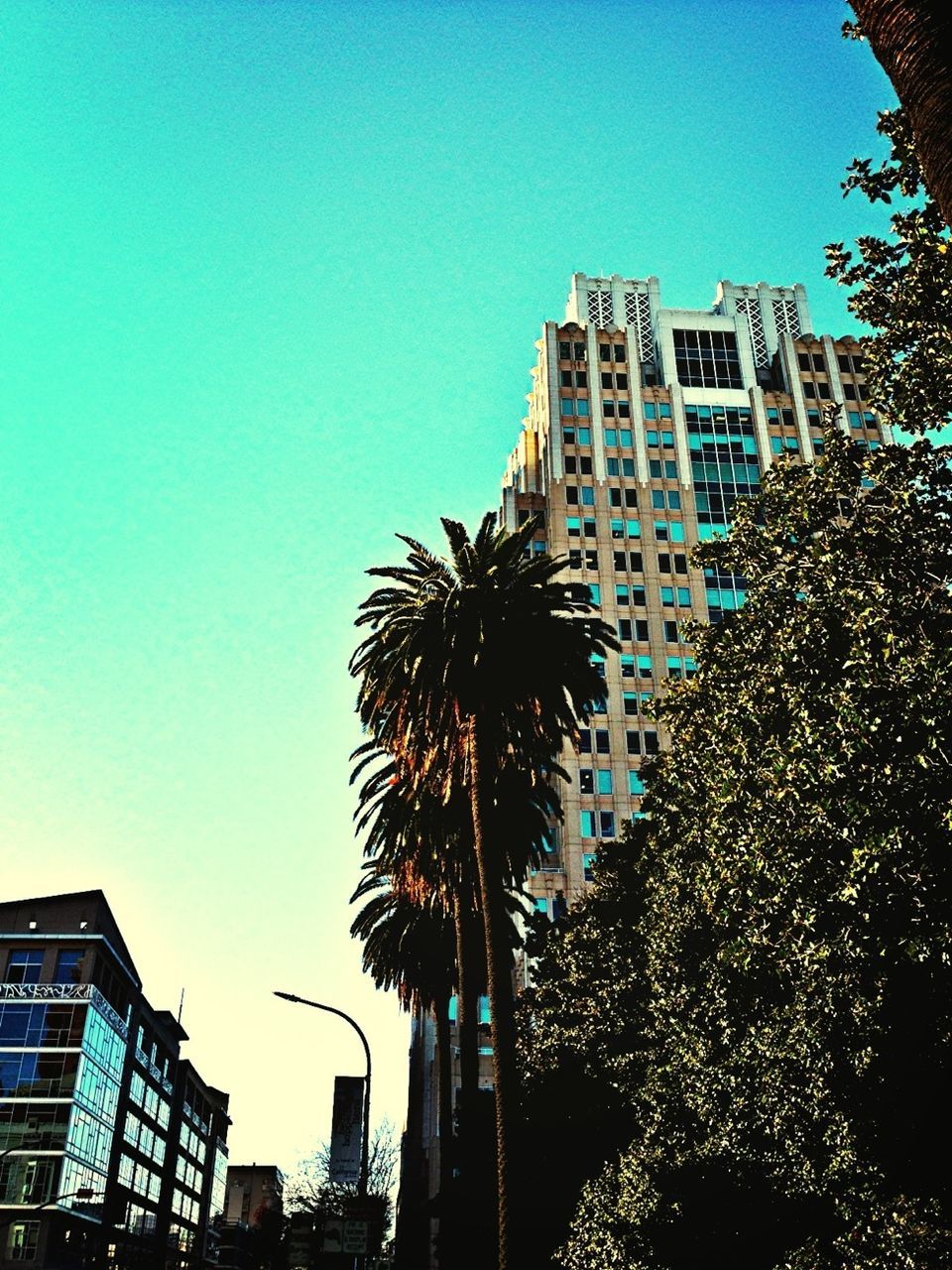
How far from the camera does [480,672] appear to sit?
32.1 metres

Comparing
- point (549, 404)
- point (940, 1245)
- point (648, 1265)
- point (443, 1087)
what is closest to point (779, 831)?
point (940, 1245)

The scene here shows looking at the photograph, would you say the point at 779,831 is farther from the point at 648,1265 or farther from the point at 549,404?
the point at 549,404

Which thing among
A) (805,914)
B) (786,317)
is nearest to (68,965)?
(805,914)

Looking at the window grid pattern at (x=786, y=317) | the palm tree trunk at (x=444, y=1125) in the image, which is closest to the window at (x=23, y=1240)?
the palm tree trunk at (x=444, y=1125)

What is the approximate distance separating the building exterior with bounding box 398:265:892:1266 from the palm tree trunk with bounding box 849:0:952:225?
81.3 meters

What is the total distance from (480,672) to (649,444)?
7276cm

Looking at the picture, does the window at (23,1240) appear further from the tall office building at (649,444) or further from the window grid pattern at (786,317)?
the window grid pattern at (786,317)

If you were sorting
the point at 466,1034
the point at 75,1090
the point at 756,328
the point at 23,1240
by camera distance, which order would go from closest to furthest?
the point at 466,1034 → the point at 23,1240 → the point at 75,1090 → the point at 756,328

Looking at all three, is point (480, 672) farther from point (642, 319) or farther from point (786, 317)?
point (786, 317)

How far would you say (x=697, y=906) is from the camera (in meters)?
31.7

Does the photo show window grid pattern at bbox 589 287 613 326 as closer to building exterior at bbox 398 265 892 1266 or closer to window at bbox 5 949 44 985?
building exterior at bbox 398 265 892 1266

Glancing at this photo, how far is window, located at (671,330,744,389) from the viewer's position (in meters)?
104

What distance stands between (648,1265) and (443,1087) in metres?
23.2

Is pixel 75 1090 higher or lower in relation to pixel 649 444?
lower
